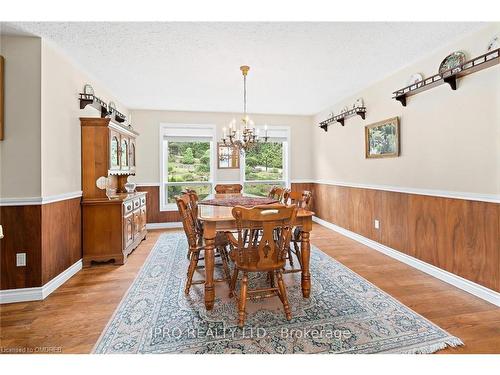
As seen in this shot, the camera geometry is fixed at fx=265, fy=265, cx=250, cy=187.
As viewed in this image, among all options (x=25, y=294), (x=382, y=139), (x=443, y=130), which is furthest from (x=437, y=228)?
(x=25, y=294)

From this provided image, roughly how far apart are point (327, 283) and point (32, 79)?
346 centimetres

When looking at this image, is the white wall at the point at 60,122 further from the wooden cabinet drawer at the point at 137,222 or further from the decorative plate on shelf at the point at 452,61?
the decorative plate on shelf at the point at 452,61

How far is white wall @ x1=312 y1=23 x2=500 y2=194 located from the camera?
2.37 metres

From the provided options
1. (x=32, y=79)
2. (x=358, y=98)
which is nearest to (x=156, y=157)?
(x=32, y=79)

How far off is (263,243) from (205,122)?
4.29 m

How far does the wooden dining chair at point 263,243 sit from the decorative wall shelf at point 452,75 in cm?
206

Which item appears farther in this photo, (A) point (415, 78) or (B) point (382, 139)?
(B) point (382, 139)

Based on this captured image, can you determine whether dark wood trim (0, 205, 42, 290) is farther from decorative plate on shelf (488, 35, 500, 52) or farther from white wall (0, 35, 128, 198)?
decorative plate on shelf (488, 35, 500, 52)

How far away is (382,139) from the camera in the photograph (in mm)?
3768

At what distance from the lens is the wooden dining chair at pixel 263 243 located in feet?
6.25

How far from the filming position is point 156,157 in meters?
5.54

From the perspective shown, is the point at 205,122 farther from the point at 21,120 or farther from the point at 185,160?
the point at 21,120

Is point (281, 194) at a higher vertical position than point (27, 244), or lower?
higher
